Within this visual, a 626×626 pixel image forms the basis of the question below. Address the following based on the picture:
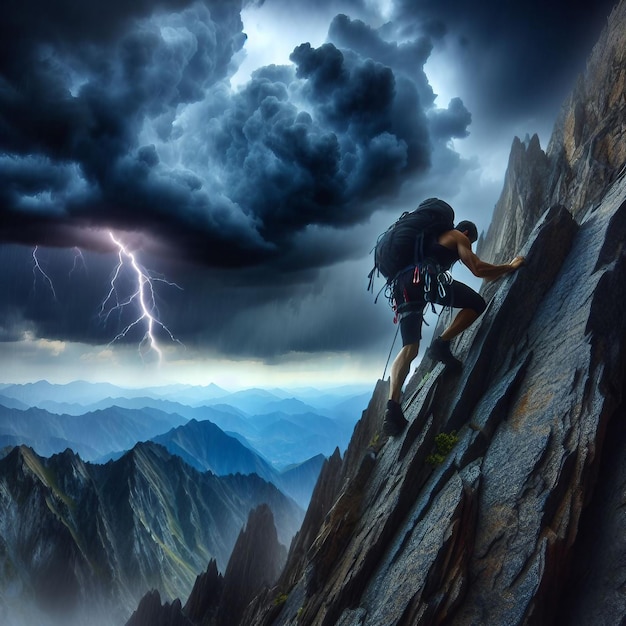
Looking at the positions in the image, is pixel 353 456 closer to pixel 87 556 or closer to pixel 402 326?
pixel 402 326

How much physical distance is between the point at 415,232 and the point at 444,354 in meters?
3.96

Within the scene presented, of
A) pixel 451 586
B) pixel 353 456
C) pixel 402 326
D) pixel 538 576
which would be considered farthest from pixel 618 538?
pixel 353 456

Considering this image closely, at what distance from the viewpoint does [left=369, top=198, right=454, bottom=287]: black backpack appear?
1157 cm

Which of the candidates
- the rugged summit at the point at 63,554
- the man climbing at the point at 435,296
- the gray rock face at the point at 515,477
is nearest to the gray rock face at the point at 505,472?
the gray rock face at the point at 515,477

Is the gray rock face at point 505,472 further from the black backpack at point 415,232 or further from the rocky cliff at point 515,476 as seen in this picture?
the black backpack at point 415,232

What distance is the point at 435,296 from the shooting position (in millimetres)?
11516

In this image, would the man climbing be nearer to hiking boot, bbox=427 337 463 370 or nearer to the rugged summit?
hiking boot, bbox=427 337 463 370

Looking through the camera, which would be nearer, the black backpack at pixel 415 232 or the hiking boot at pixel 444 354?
the black backpack at pixel 415 232

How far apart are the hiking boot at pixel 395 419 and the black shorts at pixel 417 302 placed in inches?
79.1

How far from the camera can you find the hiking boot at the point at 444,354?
A: 1183 cm

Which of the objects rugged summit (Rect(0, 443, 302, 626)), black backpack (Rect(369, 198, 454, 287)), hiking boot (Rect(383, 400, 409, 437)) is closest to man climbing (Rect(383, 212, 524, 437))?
hiking boot (Rect(383, 400, 409, 437))

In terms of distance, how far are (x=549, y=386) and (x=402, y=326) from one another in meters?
4.27

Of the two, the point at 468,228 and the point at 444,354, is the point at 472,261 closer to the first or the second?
the point at 468,228

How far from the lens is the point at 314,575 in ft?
35.3
